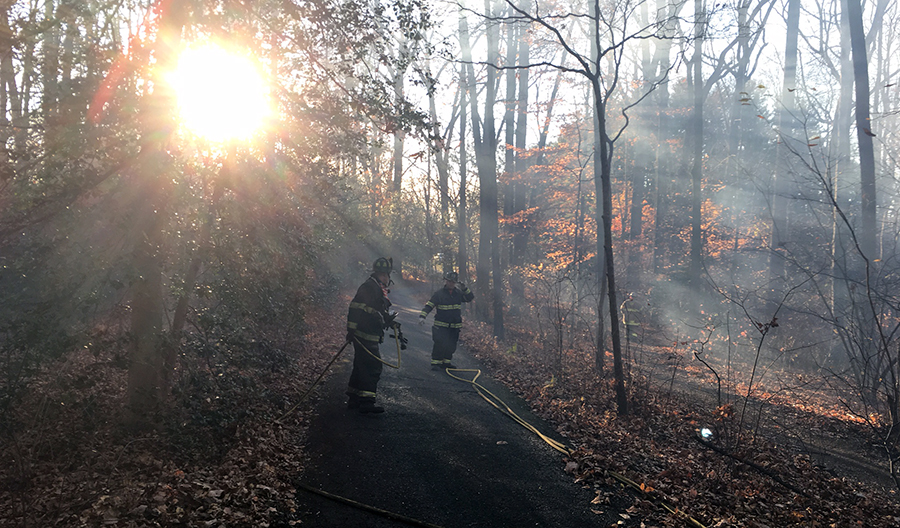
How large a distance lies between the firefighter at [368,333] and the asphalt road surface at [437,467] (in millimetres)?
272

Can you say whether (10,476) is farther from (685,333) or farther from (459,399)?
(685,333)

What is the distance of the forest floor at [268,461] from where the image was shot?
4.46m

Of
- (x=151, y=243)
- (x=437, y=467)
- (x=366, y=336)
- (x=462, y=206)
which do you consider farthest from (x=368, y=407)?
(x=462, y=206)

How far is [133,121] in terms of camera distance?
590 cm

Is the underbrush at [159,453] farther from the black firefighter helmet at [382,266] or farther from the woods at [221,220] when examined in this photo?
the black firefighter helmet at [382,266]

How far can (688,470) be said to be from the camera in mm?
5773

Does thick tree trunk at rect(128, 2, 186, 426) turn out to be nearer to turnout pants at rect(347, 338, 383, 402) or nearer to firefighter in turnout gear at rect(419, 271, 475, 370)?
turnout pants at rect(347, 338, 383, 402)

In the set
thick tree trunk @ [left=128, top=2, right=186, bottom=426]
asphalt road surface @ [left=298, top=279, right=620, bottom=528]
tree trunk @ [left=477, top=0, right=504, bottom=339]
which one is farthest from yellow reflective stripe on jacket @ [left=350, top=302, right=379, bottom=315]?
tree trunk @ [left=477, top=0, right=504, bottom=339]

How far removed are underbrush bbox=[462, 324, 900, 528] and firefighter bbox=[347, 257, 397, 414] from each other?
104 inches

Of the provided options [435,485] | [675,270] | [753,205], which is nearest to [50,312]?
[435,485]

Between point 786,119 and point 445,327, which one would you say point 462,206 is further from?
point 786,119

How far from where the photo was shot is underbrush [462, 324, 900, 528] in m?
4.87

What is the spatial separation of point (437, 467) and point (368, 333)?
2.65 metres

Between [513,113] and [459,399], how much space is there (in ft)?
64.3
